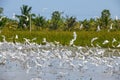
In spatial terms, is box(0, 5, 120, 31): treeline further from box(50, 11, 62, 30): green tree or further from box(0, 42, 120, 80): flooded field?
box(0, 42, 120, 80): flooded field

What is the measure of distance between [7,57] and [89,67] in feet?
7.83

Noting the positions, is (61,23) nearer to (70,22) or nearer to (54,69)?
(70,22)

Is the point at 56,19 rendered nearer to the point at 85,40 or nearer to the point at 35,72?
the point at 85,40

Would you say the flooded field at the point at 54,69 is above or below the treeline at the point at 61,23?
below

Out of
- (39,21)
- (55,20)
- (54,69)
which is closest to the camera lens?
(54,69)

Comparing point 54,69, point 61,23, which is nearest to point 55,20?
point 61,23

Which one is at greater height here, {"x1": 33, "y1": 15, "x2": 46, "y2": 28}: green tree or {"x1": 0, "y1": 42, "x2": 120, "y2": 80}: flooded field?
{"x1": 33, "y1": 15, "x2": 46, "y2": 28}: green tree

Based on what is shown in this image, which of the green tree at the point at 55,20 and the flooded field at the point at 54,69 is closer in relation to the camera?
the flooded field at the point at 54,69

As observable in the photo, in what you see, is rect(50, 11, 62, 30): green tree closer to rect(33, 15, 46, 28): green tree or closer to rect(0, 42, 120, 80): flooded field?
rect(33, 15, 46, 28): green tree

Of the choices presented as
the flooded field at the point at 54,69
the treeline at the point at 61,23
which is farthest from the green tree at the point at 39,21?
the flooded field at the point at 54,69

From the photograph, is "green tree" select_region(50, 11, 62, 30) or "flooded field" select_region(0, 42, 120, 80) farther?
"green tree" select_region(50, 11, 62, 30)

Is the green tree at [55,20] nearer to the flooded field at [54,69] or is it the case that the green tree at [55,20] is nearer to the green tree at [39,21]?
the green tree at [39,21]

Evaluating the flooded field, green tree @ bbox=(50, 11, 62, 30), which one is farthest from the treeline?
the flooded field

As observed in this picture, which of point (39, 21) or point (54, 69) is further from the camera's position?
point (39, 21)
